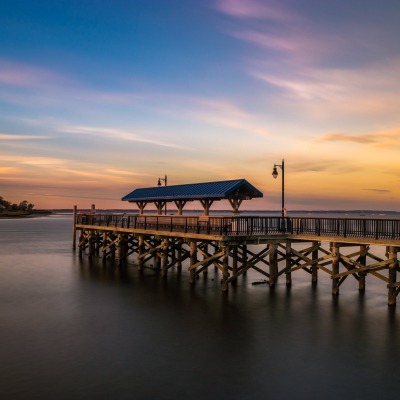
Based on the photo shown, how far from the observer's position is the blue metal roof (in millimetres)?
→ 26500

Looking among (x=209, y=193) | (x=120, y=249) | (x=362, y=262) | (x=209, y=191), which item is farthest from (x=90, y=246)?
(x=362, y=262)

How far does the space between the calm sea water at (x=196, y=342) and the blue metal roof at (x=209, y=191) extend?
19.1ft

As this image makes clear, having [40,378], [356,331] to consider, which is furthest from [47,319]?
[356,331]

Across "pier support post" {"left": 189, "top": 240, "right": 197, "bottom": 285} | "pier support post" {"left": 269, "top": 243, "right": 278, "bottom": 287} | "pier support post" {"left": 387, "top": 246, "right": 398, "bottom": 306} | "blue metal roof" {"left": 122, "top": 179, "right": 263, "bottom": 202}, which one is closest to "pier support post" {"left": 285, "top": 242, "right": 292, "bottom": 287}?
"pier support post" {"left": 269, "top": 243, "right": 278, "bottom": 287}

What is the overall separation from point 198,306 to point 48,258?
27.6m

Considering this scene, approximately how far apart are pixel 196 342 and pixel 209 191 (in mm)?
12697

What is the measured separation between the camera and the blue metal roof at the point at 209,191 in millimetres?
26500

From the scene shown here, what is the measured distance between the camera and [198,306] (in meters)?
22.1

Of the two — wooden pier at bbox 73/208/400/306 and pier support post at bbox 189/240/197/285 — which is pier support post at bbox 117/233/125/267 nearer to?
wooden pier at bbox 73/208/400/306

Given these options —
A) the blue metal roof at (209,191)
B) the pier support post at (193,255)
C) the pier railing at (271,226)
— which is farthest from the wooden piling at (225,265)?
the blue metal roof at (209,191)

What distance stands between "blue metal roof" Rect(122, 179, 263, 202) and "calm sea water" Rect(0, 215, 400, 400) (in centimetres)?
582

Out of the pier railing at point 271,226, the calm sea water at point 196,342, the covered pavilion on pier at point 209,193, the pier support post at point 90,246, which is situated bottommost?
the calm sea water at point 196,342

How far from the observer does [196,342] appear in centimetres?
1666

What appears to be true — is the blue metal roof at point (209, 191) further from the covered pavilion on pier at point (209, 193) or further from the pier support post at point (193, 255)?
the pier support post at point (193, 255)
